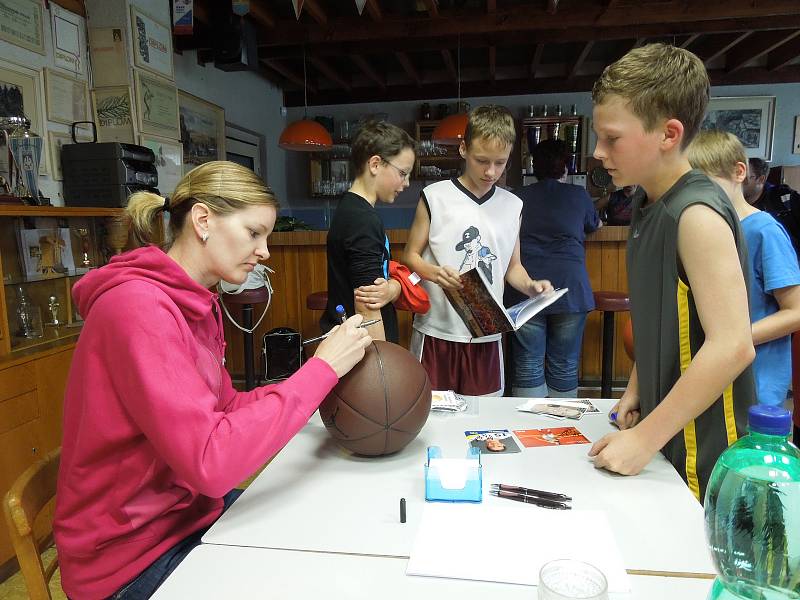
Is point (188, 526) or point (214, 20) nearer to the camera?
point (188, 526)

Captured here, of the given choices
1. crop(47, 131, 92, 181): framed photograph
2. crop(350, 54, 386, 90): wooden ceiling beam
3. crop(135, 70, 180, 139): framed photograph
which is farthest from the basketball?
crop(350, 54, 386, 90): wooden ceiling beam

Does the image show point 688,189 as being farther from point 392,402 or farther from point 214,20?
point 214,20

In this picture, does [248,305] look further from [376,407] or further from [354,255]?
[376,407]

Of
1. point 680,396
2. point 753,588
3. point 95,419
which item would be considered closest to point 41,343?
point 95,419

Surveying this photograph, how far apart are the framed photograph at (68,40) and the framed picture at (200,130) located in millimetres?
1443

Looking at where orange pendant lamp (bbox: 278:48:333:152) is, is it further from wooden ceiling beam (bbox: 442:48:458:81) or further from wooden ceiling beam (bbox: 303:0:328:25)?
wooden ceiling beam (bbox: 442:48:458:81)

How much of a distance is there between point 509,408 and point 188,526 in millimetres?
937

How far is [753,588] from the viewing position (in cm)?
81

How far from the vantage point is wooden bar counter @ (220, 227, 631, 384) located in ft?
14.3

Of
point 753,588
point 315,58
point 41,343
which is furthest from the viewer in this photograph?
point 315,58

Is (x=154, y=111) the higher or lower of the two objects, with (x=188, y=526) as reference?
higher

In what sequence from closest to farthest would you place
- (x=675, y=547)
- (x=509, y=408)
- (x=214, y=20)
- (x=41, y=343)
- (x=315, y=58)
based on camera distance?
(x=675, y=547) < (x=509, y=408) < (x=41, y=343) < (x=214, y=20) < (x=315, y=58)

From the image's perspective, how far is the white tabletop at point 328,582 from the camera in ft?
2.95

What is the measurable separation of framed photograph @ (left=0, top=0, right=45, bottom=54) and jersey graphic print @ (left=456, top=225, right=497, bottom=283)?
2946 millimetres
